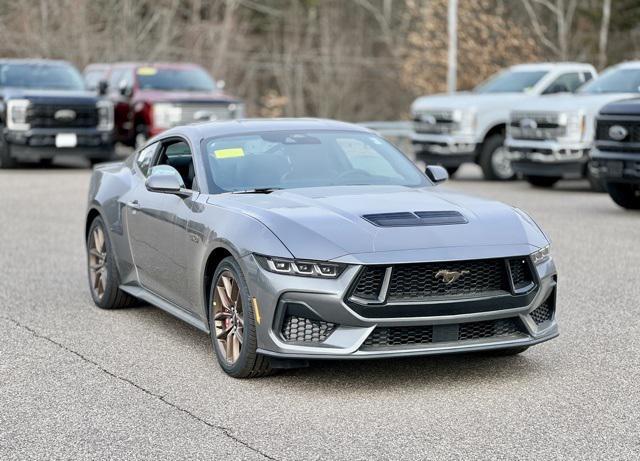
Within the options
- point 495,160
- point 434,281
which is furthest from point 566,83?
point 434,281

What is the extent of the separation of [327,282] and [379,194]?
4.12ft

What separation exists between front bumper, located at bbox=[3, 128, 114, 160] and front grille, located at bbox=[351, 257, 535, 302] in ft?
58.7

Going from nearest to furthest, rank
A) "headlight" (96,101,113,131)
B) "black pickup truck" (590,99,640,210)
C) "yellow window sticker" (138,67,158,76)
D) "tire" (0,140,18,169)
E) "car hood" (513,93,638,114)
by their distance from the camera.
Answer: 1. "black pickup truck" (590,99,640,210)
2. "car hood" (513,93,638,114)
3. "tire" (0,140,18,169)
4. "headlight" (96,101,113,131)
5. "yellow window sticker" (138,67,158,76)

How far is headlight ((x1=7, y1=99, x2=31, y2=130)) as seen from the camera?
929 inches

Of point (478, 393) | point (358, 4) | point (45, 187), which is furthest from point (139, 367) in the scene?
point (358, 4)

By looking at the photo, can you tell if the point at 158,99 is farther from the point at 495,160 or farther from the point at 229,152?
the point at 229,152

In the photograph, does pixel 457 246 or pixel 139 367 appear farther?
pixel 139 367

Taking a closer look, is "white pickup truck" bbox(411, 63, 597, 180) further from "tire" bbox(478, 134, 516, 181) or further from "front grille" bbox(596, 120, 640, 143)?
"front grille" bbox(596, 120, 640, 143)

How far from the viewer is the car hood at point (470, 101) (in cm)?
2216

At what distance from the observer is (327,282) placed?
22.2 ft

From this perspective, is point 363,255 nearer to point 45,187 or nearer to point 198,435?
point 198,435

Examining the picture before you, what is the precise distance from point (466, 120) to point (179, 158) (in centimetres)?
1352

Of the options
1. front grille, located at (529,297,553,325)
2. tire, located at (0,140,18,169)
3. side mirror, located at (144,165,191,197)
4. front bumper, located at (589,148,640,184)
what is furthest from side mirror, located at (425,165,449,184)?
tire, located at (0,140,18,169)

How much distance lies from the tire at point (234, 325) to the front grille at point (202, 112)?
1742cm
